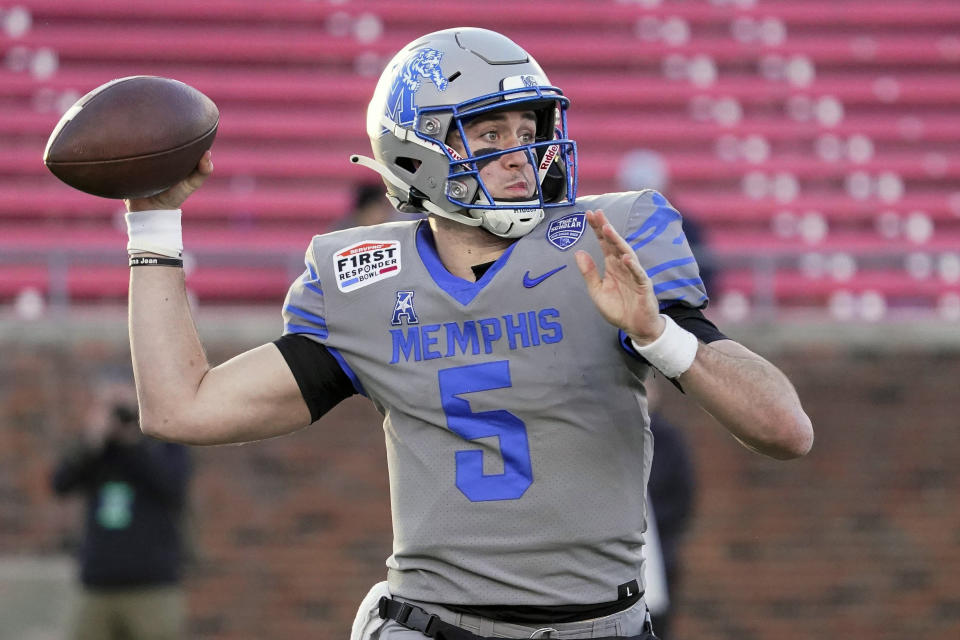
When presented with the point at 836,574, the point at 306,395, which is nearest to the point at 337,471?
the point at 836,574

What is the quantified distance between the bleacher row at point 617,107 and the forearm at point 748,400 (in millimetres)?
5059

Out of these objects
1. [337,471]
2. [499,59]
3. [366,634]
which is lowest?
[337,471]

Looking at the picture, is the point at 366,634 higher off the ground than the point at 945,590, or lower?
higher

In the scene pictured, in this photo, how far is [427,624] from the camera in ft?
9.39

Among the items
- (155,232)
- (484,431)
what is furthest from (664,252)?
(155,232)

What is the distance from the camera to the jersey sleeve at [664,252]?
284cm

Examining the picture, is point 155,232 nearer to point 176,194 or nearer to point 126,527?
point 176,194

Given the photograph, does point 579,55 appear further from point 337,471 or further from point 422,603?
point 422,603

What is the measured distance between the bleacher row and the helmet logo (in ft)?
→ 15.3

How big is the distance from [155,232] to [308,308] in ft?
1.16

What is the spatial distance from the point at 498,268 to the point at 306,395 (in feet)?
1.57

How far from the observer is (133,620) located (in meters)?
6.39

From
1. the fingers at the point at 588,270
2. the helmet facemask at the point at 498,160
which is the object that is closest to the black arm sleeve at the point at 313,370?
the helmet facemask at the point at 498,160

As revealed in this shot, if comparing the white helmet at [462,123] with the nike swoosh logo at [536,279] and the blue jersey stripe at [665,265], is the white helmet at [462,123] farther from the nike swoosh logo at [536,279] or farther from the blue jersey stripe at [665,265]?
the blue jersey stripe at [665,265]
